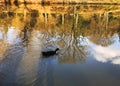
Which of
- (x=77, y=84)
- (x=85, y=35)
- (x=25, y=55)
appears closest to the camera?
(x=77, y=84)

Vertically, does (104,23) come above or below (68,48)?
above

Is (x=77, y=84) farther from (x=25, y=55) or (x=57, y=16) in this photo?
(x=57, y=16)

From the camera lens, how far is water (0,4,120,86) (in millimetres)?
14211

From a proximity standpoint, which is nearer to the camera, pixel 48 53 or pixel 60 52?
pixel 48 53

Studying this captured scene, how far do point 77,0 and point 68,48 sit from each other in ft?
91.0

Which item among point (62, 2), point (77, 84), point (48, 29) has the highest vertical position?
Result: point (62, 2)

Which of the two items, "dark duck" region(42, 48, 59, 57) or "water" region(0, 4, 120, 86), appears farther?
"dark duck" region(42, 48, 59, 57)

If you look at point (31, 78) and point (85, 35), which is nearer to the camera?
point (31, 78)

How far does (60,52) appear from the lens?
18.6 m

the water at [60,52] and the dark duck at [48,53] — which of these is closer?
the water at [60,52]

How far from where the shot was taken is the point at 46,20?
101 feet

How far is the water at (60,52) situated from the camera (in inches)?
559

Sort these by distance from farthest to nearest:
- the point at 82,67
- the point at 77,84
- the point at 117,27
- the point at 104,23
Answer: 1. the point at 104,23
2. the point at 117,27
3. the point at 82,67
4. the point at 77,84

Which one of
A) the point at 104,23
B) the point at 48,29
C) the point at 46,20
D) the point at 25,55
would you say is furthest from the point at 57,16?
the point at 25,55
